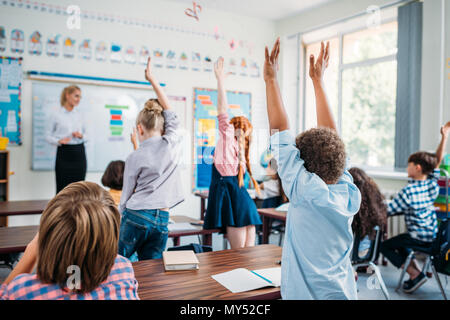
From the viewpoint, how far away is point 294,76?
6.21 meters

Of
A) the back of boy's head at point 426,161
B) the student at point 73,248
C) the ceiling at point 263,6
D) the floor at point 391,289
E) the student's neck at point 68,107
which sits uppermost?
the ceiling at point 263,6

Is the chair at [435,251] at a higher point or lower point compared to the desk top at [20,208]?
lower

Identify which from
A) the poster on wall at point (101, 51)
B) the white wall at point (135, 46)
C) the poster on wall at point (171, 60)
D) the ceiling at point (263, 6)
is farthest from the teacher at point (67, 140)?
the ceiling at point (263, 6)

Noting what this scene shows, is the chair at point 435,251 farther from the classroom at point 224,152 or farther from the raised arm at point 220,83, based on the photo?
the raised arm at point 220,83

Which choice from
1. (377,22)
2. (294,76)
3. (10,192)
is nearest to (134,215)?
(10,192)

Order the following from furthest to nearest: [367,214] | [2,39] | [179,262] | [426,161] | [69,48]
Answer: [69,48] < [2,39] < [426,161] < [367,214] < [179,262]

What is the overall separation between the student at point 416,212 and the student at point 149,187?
2.11m

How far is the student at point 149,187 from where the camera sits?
6.40 feet

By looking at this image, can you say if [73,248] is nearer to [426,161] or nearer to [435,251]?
[435,251]

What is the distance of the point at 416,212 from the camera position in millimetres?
3184

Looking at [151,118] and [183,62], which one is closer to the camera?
[151,118]

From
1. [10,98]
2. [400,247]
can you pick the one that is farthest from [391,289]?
[10,98]

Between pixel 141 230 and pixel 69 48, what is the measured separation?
3616 mm
